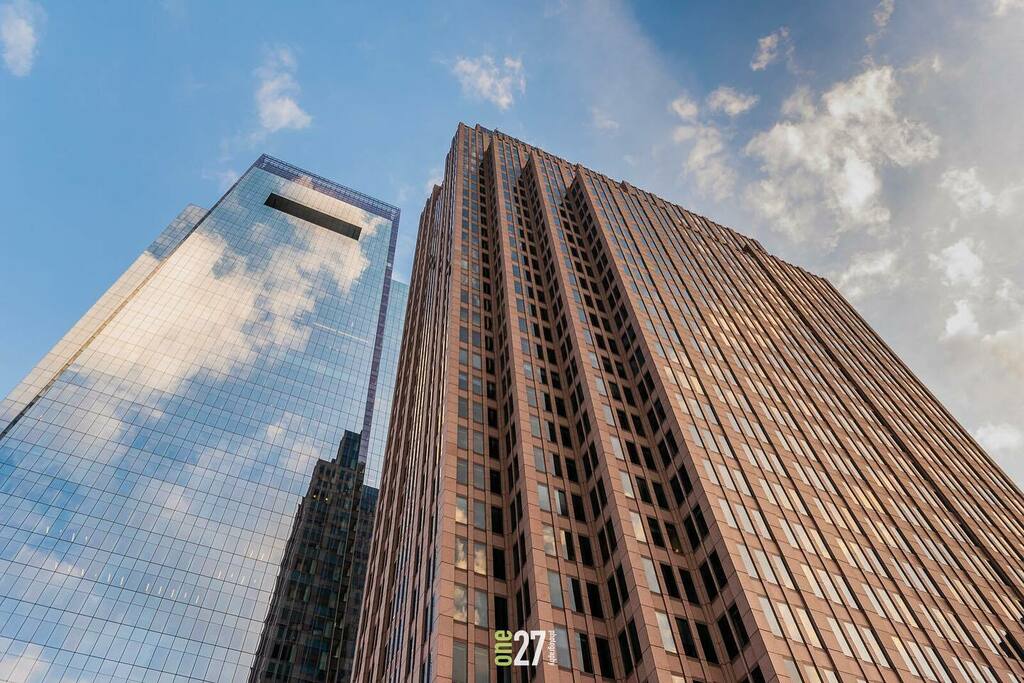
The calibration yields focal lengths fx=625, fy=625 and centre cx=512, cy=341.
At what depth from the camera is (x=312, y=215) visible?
181m

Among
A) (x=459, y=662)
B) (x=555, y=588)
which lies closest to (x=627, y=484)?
(x=555, y=588)

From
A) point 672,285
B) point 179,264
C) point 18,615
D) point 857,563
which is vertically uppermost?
point 179,264

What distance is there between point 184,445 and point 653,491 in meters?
88.1

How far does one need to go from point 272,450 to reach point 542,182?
68576 millimetres

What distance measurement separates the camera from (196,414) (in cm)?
11306

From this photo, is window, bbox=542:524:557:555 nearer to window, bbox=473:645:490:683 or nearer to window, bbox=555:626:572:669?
window, bbox=555:626:572:669

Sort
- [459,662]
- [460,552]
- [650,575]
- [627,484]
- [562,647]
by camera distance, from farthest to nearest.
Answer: [627,484] → [460,552] → [650,575] → [562,647] → [459,662]

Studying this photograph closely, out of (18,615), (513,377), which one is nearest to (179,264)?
(18,615)

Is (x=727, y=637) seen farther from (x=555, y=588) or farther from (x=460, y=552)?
(x=460, y=552)

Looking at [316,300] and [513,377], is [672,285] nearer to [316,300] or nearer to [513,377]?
[513,377]

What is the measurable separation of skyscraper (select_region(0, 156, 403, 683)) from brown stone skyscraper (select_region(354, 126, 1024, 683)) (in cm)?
3042

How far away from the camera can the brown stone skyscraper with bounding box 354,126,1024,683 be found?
135 feet

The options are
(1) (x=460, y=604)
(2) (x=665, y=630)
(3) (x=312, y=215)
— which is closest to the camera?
(2) (x=665, y=630)

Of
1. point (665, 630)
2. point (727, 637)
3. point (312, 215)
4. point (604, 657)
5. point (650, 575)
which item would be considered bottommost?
point (604, 657)
